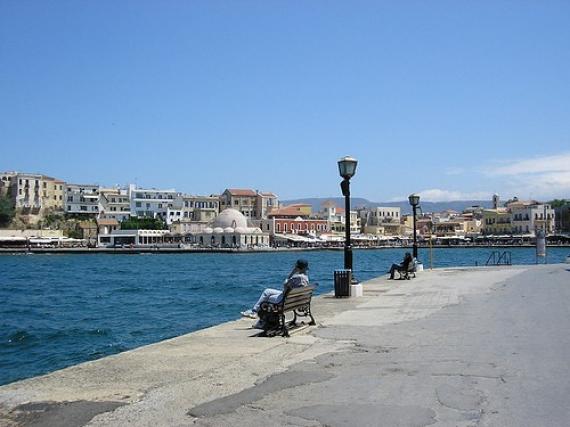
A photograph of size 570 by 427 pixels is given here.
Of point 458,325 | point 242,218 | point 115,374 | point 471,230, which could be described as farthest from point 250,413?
point 471,230

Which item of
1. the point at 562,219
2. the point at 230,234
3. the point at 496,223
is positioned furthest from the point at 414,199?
the point at 562,219

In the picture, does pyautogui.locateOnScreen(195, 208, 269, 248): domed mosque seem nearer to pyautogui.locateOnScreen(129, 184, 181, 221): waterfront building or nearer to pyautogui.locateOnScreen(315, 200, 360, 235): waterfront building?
pyautogui.locateOnScreen(129, 184, 181, 221): waterfront building

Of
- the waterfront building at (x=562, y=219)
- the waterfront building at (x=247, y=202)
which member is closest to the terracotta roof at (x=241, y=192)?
the waterfront building at (x=247, y=202)

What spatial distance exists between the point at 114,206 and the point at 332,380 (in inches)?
5892

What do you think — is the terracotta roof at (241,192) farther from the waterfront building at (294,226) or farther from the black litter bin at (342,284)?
the black litter bin at (342,284)

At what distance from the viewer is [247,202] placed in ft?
544

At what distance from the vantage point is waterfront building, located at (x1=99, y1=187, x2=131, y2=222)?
151 m

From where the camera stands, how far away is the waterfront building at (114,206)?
15100cm

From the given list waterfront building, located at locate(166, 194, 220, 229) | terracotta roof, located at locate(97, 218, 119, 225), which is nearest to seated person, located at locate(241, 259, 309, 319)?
terracotta roof, located at locate(97, 218, 119, 225)

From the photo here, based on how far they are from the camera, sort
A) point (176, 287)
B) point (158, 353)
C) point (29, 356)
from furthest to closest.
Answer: point (176, 287), point (29, 356), point (158, 353)

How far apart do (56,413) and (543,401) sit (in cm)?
444

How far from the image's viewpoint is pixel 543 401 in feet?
20.8

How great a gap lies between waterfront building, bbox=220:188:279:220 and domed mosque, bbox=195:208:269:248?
21.7 meters

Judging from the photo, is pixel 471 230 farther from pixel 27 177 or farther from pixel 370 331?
pixel 370 331
